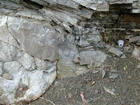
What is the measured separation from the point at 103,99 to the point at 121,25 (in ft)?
4.59

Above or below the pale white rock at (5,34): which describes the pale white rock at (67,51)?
below

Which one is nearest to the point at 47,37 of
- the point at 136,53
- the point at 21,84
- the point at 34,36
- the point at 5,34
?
the point at 34,36

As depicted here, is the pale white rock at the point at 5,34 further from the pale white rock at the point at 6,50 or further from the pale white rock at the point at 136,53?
the pale white rock at the point at 136,53

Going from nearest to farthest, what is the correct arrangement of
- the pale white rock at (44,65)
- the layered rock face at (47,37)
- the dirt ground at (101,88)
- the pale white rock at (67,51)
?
the dirt ground at (101,88) → the layered rock face at (47,37) → the pale white rock at (44,65) → the pale white rock at (67,51)

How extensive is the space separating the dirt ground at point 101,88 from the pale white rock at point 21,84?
0.47 feet


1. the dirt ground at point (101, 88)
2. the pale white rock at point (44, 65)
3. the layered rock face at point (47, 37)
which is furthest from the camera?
the pale white rock at point (44, 65)

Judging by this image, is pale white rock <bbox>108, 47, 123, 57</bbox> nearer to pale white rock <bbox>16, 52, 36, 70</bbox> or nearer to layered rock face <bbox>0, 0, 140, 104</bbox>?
layered rock face <bbox>0, 0, 140, 104</bbox>

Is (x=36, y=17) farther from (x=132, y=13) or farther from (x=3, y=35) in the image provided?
(x=132, y=13)

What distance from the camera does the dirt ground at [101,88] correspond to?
145 inches

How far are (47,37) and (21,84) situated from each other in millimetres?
903

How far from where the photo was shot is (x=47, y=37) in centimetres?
385

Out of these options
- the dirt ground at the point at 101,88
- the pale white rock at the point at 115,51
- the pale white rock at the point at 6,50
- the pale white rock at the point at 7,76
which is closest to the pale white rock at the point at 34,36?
the pale white rock at the point at 6,50

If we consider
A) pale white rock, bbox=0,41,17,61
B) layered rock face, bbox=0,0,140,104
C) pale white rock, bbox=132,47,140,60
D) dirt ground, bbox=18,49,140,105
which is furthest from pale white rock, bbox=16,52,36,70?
pale white rock, bbox=132,47,140,60

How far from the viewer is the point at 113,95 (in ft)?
12.1
